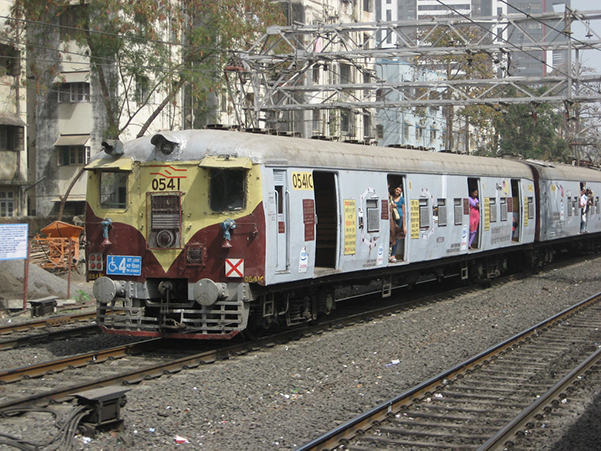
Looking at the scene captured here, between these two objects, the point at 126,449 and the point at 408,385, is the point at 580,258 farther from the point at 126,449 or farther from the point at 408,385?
the point at 126,449

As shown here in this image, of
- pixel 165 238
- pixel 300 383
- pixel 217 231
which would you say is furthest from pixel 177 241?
pixel 300 383

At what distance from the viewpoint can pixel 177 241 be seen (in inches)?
439

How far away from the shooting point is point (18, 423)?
7.79 m

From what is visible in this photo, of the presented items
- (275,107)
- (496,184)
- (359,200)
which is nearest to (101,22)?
(275,107)

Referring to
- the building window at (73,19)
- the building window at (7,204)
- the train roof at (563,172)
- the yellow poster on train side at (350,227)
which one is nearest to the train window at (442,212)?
the yellow poster on train side at (350,227)

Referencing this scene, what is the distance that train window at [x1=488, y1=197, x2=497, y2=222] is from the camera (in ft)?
64.0

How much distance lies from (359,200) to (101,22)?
61.2 ft

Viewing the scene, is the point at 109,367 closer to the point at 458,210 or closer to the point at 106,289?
the point at 106,289

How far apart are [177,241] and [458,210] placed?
844cm

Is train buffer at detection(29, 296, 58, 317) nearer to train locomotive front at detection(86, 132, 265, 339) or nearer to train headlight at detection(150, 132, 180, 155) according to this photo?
train locomotive front at detection(86, 132, 265, 339)

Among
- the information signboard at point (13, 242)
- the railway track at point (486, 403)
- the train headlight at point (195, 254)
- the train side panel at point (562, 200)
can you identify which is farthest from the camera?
the train side panel at point (562, 200)

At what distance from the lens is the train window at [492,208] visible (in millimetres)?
19500

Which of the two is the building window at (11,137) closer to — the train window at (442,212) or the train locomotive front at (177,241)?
the train window at (442,212)

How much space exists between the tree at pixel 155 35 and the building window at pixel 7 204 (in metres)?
5.47
